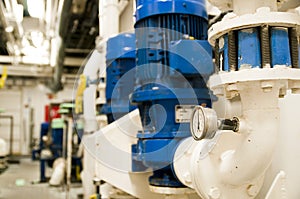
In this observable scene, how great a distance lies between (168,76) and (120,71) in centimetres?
55

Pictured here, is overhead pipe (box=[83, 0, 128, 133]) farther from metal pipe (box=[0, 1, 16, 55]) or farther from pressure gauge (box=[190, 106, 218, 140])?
metal pipe (box=[0, 1, 16, 55])

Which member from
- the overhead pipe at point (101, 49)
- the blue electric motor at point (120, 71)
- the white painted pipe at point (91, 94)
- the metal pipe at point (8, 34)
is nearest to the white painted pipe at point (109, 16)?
the overhead pipe at point (101, 49)

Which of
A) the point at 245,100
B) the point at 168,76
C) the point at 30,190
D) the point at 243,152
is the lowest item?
the point at 30,190

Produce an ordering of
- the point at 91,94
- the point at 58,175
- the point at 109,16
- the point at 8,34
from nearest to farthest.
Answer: the point at 109,16 → the point at 91,94 → the point at 58,175 → the point at 8,34

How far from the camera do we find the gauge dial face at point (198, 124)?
765mm

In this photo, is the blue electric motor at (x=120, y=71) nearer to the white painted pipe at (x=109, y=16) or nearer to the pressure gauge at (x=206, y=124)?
the white painted pipe at (x=109, y=16)

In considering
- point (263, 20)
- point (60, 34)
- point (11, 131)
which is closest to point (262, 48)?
point (263, 20)

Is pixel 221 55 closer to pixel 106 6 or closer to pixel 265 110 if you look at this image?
pixel 265 110

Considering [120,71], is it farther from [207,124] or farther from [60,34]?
[60,34]

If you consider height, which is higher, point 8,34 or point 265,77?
point 8,34

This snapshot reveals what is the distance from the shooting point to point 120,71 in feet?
5.38

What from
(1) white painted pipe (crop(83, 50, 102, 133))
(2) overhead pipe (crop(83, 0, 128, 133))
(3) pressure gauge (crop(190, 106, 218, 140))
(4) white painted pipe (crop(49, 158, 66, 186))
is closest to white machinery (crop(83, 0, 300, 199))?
(3) pressure gauge (crop(190, 106, 218, 140))

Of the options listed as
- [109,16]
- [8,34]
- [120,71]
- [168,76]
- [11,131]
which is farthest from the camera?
[11,131]

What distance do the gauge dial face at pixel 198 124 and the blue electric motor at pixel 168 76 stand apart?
0.99 feet
